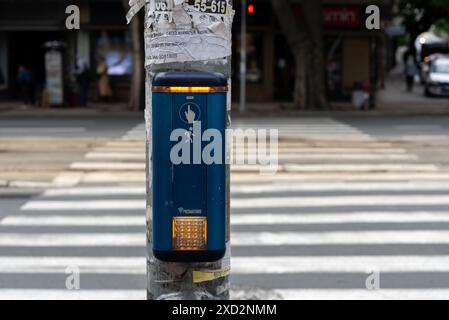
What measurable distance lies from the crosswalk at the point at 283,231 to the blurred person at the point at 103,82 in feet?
51.8

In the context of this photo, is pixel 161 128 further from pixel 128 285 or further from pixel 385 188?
pixel 385 188

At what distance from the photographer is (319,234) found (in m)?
9.48

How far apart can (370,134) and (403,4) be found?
35.3m

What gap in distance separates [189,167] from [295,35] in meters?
23.1

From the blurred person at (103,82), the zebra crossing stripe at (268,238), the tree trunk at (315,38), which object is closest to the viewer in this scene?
the zebra crossing stripe at (268,238)

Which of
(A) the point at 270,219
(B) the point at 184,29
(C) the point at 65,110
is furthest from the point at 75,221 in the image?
(C) the point at 65,110

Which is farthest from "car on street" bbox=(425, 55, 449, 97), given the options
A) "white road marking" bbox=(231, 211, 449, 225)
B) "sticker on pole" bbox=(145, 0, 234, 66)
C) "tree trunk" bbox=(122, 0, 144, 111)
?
Answer: "sticker on pole" bbox=(145, 0, 234, 66)

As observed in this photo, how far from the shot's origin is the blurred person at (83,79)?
2906cm

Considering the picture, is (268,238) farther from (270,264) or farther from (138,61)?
(138,61)

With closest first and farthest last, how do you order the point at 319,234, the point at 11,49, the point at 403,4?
the point at 319,234 → the point at 11,49 → the point at 403,4

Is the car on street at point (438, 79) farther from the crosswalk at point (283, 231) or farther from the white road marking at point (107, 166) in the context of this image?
the white road marking at point (107, 166)

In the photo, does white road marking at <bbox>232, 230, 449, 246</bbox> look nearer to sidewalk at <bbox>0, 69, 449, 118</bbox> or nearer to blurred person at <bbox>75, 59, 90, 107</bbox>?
sidewalk at <bbox>0, 69, 449, 118</bbox>

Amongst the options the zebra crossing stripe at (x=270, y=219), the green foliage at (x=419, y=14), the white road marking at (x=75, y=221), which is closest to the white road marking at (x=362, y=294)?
the zebra crossing stripe at (x=270, y=219)
